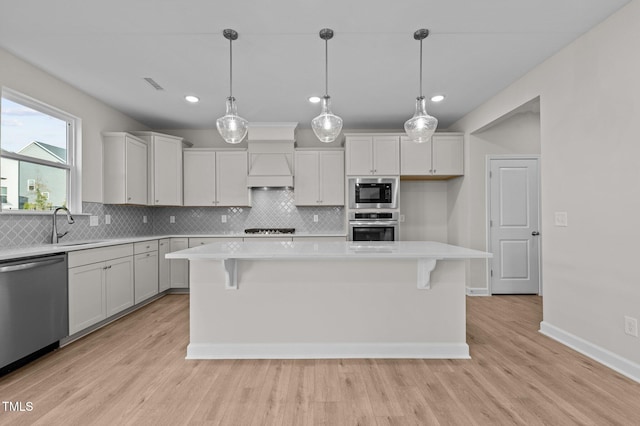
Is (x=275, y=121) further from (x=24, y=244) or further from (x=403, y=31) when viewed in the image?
(x=24, y=244)

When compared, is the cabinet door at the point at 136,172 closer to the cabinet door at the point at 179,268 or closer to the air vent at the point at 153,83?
the cabinet door at the point at 179,268

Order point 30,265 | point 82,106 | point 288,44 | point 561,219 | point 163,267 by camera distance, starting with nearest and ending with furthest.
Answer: point 30,265
point 288,44
point 561,219
point 82,106
point 163,267

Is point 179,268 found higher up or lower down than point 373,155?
lower down

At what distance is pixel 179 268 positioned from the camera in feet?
14.8

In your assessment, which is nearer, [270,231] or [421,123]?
[421,123]

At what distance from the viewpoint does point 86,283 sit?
291 centimetres

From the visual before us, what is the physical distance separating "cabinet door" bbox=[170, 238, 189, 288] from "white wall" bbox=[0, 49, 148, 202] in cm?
114

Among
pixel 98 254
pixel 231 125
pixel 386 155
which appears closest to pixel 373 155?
pixel 386 155

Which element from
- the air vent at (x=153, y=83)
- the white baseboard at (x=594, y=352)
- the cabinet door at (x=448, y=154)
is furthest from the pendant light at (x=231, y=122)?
the white baseboard at (x=594, y=352)

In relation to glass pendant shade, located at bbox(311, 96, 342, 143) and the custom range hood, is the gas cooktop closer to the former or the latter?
the custom range hood

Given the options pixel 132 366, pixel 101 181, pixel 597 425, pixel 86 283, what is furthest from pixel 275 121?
pixel 597 425

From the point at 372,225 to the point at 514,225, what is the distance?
2050 mm

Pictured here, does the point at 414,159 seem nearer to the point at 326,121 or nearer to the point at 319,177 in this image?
the point at 319,177

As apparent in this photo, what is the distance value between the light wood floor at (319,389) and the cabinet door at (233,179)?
2482 mm
